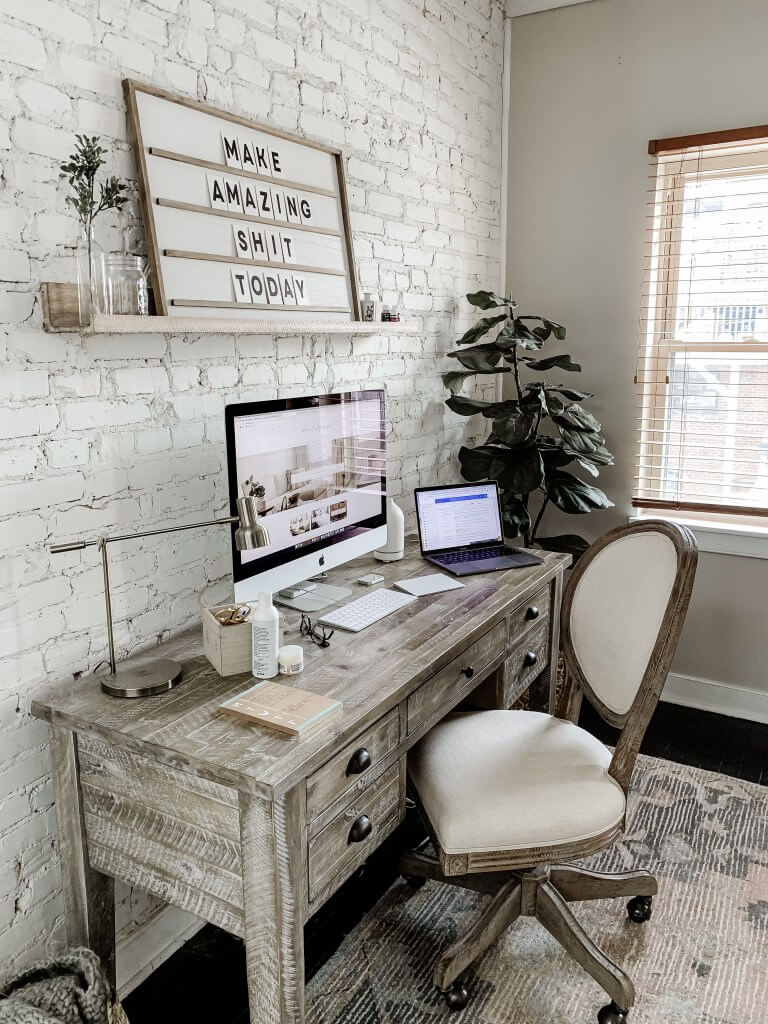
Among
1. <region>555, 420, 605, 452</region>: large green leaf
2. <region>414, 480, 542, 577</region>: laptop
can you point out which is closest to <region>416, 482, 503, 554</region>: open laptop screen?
<region>414, 480, 542, 577</region>: laptop

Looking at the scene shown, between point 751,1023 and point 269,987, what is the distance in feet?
3.48

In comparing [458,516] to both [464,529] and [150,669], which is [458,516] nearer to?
[464,529]

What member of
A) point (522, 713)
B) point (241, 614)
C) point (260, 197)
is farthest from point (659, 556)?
point (260, 197)

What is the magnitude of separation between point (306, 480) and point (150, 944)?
1.12 meters

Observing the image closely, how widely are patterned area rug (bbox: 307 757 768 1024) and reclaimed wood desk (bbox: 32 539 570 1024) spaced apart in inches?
18.1

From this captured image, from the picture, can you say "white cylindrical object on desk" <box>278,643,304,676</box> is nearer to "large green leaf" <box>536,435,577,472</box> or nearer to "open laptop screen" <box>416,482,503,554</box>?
"open laptop screen" <box>416,482,503,554</box>

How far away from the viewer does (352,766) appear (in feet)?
4.69

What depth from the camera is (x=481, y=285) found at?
322 centimetres

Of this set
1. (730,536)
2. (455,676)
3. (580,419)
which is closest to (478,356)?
(580,419)

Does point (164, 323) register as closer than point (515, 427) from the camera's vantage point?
Yes

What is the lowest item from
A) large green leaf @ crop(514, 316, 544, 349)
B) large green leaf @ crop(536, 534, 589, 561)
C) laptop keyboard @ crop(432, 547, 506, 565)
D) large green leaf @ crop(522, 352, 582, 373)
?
large green leaf @ crop(536, 534, 589, 561)

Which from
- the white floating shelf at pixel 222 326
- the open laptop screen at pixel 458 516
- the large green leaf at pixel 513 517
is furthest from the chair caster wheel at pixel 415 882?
the white floating shelf at pixel 222 326

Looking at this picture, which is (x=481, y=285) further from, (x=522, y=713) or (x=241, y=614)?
(x=241, y=614)

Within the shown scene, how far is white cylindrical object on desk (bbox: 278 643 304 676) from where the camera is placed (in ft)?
5.14
